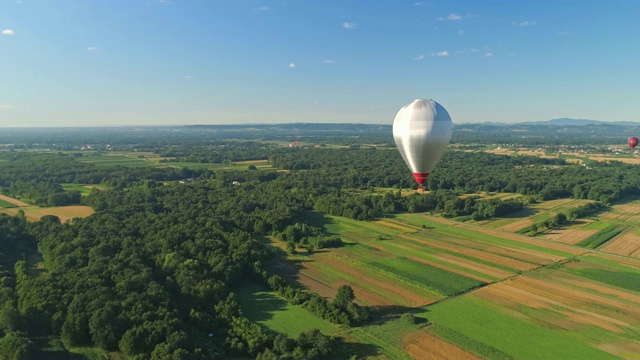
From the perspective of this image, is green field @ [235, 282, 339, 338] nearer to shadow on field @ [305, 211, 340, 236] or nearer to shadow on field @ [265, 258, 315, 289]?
shadow on field @ [265, 258, 315, 289]

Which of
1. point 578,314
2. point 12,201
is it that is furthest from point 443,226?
point 12,201

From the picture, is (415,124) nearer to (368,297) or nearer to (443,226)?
(368,297)

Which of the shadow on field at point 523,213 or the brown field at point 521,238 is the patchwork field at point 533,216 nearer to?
the shadow on field at point 523,213

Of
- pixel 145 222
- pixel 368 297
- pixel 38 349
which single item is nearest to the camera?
pixel 38 349

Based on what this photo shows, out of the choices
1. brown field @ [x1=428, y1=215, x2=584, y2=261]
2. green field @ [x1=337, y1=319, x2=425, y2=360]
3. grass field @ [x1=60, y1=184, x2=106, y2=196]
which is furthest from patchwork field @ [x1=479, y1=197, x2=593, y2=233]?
grass field @ [x1=60, y1=184, x2=106, y2=196]

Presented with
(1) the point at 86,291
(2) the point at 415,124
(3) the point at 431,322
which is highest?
(2) the point at 415,124

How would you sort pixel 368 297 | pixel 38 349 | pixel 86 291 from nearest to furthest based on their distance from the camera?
1. pixel 38 349
2. pixel 86 291
3. pixel 368 297
